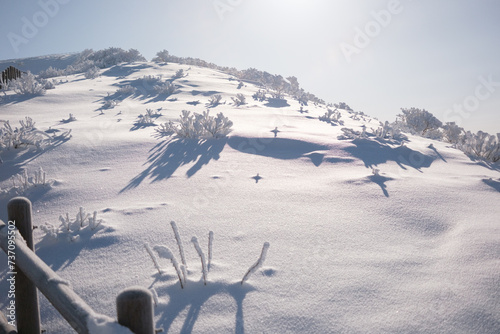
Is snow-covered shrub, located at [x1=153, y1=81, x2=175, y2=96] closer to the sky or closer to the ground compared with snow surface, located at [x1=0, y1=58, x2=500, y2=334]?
closer to the sky

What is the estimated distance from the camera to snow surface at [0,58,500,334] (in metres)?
1.78

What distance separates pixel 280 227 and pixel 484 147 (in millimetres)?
4880

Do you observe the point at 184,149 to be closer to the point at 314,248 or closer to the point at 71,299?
the point at 314,248

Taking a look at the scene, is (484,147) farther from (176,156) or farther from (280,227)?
(176,156)

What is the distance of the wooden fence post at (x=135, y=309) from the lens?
2.78 ft

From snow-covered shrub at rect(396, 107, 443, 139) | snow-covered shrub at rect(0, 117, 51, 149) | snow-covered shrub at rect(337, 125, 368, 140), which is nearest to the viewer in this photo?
snow-covered shrub at rect(0, 117, 51, 149)

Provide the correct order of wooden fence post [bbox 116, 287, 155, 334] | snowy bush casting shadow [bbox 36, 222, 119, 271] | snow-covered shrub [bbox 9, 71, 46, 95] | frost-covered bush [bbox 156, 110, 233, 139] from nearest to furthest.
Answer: wooden fence post [bbox 116, 287, 155, 334], snowy bush casting shadow [bbox 36, 222, 119, 271], frost-covered bush [bbox 156, 110, 233, 139], snow-covered shrub [bbox 9, 71, 46, 95]

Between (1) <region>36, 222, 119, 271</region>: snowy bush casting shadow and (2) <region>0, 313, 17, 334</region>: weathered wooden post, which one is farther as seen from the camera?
(1) <region>36, 222, 119, 271</region>: snowy bush casting shadow

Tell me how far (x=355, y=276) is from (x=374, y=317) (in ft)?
1.22

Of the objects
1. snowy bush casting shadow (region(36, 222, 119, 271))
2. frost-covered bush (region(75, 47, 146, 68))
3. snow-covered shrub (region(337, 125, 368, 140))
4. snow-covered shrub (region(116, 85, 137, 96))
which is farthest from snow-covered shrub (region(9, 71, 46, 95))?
frost-covered bush (region(75, 47, 146, 68))

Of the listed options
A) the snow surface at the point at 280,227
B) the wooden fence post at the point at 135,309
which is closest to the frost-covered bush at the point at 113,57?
the snow surface at the point at 280,227

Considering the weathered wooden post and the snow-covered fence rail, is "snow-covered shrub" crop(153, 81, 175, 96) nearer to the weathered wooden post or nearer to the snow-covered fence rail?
the snow-covered fence rail

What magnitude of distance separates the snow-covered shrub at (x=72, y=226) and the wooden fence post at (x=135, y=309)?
6.42 ft

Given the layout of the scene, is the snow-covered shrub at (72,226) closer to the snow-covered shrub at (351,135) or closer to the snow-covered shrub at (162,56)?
the snow-covered shrub at (351,135)
